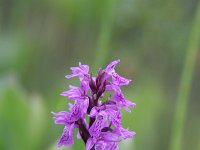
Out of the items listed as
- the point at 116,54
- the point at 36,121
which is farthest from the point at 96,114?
the point at 116,54

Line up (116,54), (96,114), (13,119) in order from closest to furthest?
(96,114) → (13,119) → (116,54)

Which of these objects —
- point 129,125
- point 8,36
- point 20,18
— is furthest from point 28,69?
point 129,125

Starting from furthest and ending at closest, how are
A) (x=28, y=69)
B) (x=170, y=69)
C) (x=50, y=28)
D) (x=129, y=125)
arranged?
1. (x=50, y=28)
2. (x=170, y=69)
3. (x=28, y=69)
4. (x=129, y=125)

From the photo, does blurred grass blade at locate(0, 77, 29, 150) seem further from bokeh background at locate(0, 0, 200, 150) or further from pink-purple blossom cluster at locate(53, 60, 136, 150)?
pink-purple blossom cluster at locate(53, 60, 136, 150)

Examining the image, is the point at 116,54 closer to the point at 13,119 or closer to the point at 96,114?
the point at 13,119

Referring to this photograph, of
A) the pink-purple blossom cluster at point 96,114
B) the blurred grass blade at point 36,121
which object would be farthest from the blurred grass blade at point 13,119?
the pink-purple blossom cluster at point 96,114

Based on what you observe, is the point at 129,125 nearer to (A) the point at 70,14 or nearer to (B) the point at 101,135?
(B) the point at 101,135

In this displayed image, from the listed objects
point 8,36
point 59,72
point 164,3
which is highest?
point 164,3
